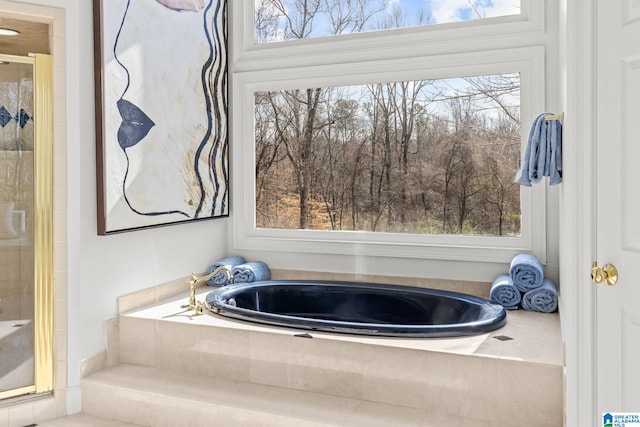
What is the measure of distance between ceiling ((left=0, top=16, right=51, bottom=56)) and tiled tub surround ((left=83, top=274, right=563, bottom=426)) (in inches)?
53.8

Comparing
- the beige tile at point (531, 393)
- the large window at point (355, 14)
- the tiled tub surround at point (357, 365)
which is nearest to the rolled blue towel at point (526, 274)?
the tiled tub surround at point (357, 365)

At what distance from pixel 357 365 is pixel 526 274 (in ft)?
3.67

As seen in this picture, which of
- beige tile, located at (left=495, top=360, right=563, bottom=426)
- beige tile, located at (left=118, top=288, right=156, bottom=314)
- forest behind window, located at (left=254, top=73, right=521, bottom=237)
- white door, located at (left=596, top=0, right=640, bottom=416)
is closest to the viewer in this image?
white door, located at (left=596, top=0, right=640, bottom=416)

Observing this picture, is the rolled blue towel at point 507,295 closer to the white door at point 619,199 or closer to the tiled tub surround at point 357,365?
the tiled tub surround at point 357,365

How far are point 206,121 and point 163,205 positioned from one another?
0.69m

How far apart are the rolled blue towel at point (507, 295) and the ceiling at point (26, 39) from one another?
261 cm

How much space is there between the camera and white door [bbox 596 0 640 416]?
5.46 ft

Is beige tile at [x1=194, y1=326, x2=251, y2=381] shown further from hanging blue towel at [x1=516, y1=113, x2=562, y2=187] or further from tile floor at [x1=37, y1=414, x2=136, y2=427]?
hanging blue towel at [x1=516, y1=113, x2=562, y2=187]

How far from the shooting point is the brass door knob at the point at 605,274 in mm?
1744

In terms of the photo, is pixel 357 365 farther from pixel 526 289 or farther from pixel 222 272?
pixel 222 272

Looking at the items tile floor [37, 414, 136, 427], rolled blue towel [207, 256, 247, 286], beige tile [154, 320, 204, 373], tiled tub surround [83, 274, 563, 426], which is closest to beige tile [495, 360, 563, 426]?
tiled tub surround [83, 274, 563, 426]

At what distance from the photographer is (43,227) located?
108 inches

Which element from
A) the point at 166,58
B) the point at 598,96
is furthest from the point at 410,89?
the point at 598,96

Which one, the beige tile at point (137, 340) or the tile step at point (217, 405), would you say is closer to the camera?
the tile step at point (217, 405)
